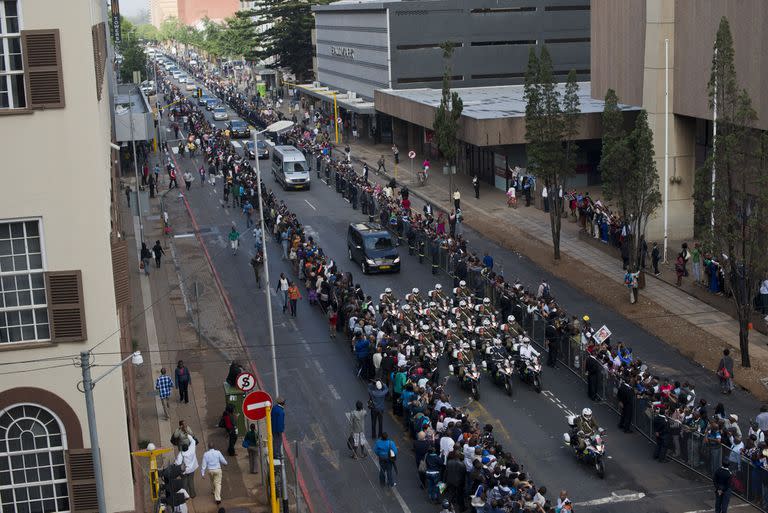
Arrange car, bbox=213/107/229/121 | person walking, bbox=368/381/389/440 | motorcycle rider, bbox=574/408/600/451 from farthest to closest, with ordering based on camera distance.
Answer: car, bbox=213/107/229/121, person walking, bbox=368/381/389/440, motorcycle rider, bbox=574/408/600/451

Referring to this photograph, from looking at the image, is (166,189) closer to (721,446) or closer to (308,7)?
(721,446)

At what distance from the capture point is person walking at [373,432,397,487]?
968 inches

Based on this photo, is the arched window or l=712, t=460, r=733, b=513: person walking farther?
l=712, t=460, r=733, b=513: person walking

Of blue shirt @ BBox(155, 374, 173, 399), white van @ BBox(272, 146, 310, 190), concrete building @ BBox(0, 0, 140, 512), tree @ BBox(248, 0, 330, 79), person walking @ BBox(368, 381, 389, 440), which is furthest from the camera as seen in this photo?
tree @ BBox(248, 0, 330, 79)

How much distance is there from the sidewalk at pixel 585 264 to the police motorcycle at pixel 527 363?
5749 mm

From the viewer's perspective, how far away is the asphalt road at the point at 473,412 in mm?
24688

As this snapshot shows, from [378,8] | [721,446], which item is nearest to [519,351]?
[721,446]

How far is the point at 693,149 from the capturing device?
46.8 metres

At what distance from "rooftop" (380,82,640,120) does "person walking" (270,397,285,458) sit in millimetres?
31741

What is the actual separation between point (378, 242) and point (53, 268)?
83.9 feet

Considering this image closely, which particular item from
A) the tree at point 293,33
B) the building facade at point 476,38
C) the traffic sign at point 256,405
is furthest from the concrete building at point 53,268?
the tree at point 293,33

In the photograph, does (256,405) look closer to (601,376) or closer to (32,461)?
(32,461)

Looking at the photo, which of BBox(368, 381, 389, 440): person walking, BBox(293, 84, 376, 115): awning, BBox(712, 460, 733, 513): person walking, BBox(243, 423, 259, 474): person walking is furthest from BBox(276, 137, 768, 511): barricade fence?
BBox(293, 84, 376, 115): awning

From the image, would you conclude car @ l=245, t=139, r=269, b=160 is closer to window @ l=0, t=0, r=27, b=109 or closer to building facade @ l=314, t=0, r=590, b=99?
building facade @ l=314, t=0, r=590, b=99
